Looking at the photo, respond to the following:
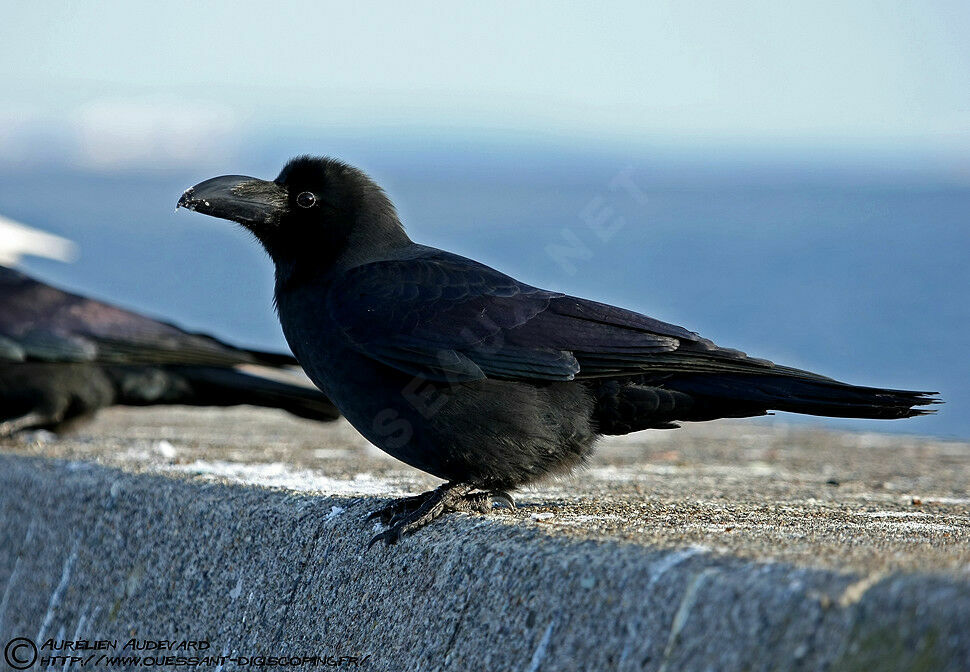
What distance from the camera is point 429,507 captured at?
319 centimetres

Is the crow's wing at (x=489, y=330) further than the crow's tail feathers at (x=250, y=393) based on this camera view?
No

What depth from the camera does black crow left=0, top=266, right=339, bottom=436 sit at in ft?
19.1

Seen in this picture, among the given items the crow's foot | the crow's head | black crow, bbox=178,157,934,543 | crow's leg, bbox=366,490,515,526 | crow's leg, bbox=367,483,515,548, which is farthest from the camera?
the crow's foot

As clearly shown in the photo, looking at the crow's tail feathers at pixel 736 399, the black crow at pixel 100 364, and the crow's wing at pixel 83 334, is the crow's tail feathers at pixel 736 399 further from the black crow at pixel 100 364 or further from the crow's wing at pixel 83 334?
the crow's wing at pixel 83 334

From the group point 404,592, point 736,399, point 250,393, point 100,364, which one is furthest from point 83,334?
point 736,399

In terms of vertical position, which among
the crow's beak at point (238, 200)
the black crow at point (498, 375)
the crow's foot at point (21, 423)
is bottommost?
the crow's foot at point (21, 423)

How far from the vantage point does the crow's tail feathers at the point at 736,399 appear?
331 centimetres

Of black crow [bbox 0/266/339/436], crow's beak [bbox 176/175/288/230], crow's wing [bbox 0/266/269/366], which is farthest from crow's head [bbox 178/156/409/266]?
crow's wing [bbox 0/266/269/366]

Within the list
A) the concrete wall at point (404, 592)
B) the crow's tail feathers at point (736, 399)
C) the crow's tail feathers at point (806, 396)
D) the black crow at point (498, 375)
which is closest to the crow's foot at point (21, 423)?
the concrete wall at point (404, 592)

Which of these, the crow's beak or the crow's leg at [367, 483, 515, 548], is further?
the crow's beak

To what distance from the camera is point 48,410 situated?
19.3ft

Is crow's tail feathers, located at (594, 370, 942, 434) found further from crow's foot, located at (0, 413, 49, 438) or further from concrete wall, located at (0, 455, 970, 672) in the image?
crow's foot, located at (0, 413, 49, 438)

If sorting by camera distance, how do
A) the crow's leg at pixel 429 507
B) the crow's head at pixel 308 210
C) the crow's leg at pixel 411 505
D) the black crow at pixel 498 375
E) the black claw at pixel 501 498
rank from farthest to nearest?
1. the crow's head at pixel 308 210
2. the black claw at pixel 501 498
3. the black crow at pixel 498 375
4. the crow's leg at pixel 411 505
5. the crow's leg at pixel 429 507

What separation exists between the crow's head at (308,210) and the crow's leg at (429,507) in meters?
0.94
